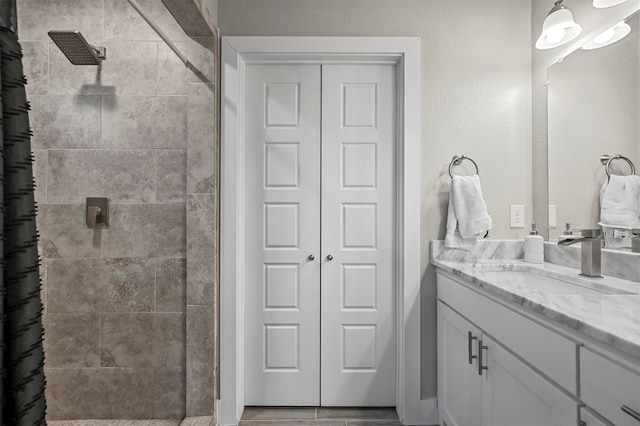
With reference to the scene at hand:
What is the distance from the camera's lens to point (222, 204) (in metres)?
2.27

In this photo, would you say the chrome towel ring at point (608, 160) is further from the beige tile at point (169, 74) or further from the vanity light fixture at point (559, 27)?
the beige tile at point (169, 74)

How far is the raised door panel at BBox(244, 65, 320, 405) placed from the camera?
2.40 meters

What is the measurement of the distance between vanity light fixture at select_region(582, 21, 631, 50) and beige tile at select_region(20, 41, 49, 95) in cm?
270

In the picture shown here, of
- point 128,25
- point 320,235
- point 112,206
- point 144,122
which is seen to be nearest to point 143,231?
point 112,206

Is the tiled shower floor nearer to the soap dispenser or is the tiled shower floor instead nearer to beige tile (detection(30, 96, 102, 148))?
the soap dispenser

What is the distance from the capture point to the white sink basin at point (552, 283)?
5.08ft

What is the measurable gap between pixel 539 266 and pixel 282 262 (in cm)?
136

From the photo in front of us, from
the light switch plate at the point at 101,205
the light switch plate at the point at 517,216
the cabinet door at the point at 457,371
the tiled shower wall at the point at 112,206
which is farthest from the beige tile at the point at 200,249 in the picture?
the light switch plate at the point at 517,216

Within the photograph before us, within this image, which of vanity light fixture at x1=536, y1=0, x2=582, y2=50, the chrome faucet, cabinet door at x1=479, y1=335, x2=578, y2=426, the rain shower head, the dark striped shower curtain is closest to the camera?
the dark striped shower curtain

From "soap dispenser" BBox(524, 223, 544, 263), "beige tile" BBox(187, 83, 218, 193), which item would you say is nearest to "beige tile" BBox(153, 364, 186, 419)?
"beige tile" BBox(187, 83, 218, 193)

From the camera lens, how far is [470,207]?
7.25 feet

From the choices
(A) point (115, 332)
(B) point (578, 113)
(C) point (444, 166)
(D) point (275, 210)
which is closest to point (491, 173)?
(C) point (444, 166)

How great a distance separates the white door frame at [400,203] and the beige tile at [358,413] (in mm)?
90

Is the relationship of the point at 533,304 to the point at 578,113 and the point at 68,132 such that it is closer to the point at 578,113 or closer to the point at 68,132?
the point at 578,113
